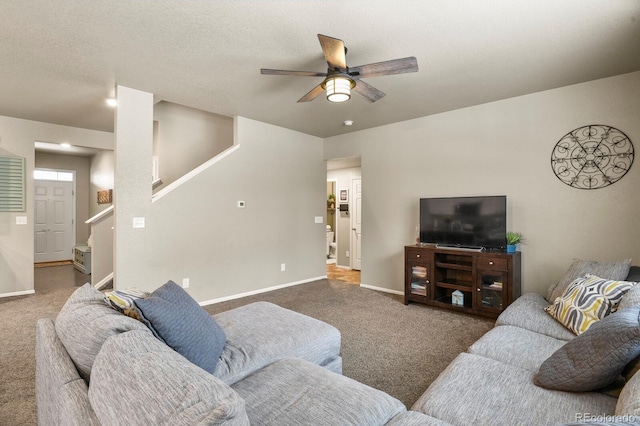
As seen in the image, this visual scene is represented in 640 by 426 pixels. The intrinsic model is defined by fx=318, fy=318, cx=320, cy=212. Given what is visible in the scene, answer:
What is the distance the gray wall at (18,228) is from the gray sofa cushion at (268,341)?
14.4ft

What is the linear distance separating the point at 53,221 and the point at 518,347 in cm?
965

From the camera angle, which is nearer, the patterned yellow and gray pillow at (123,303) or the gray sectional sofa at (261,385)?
the gray sectional sofa at (261,385)

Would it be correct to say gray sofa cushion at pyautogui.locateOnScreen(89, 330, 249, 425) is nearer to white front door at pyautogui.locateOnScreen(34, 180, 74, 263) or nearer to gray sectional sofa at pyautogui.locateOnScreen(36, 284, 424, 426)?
gray sectional sofa at pyautogui.locateOnScreen(36, 284, 424, 426)

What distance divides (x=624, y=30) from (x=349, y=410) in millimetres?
3314

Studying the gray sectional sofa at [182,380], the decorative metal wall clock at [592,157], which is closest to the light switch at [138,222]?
the gray sectional sofa at [182,380]

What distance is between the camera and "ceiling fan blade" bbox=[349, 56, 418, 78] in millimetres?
2339

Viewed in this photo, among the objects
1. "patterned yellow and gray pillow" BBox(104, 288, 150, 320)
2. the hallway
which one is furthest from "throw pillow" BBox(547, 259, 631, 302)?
the hallway

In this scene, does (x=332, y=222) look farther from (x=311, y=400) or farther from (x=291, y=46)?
(x=311, y=400)

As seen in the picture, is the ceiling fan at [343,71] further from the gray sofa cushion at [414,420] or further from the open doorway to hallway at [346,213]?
the open doorway to hallway at [346,213]

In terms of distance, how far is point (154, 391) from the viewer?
0.82m

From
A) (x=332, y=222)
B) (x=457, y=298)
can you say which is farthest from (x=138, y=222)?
(x=332, y=222)

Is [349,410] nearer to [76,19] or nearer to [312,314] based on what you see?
[312,314]

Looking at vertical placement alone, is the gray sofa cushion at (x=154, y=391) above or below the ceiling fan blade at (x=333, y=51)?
below

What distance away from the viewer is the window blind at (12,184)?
4.62m
